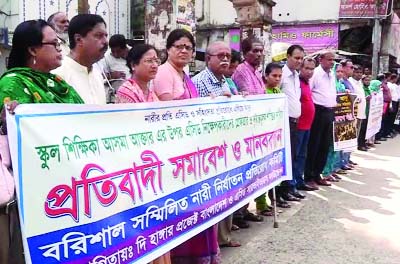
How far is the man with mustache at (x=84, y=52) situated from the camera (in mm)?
2604

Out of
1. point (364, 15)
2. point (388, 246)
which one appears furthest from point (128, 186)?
point (364, 15)

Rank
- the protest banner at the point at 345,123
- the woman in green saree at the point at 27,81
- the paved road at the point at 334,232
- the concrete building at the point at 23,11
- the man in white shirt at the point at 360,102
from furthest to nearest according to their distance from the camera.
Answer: the concrete building at the point at 23,11
the man in white shirt at the point at 360,102
the protest banner at the point at 345,123
the paved road at the point at 334,232
the woman in green saree at the point at 27,81

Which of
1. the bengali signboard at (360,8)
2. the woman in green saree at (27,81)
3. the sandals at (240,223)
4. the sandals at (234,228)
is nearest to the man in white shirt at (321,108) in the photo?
the sandals at (240,223)

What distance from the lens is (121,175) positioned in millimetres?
2041

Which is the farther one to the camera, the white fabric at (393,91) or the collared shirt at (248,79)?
the white fabric at (393,91)

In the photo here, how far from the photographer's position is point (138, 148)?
7.14 ft

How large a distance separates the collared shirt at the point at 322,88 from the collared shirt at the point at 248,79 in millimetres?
1712

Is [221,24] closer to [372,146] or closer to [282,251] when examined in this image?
[372,146]

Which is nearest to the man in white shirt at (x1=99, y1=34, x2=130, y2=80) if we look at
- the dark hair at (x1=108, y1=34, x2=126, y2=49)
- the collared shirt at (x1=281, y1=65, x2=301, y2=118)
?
the dark hair at (x1=108, y1=34, x2=126, y2=49)

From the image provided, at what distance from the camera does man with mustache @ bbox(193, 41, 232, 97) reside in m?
3.55

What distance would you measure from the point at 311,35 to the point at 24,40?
1603cm

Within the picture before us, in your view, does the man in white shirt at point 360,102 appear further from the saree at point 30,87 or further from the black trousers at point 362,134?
the saree at point 30,87

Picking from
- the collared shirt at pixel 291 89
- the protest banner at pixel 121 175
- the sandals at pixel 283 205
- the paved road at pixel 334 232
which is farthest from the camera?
the collared shirt at pixel 291 89

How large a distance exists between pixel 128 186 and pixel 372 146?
8872mm
